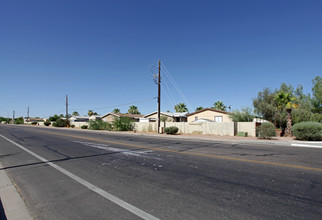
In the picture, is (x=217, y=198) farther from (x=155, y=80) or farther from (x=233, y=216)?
(x=155, y=80)

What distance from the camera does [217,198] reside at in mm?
3816

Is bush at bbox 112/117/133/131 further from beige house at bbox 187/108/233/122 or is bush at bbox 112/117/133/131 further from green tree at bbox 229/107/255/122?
green tree at bbox 229/107/255/122

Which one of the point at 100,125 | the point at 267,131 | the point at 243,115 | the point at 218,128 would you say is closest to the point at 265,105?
the point at 243,115

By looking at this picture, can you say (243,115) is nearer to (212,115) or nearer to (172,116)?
(212,115)

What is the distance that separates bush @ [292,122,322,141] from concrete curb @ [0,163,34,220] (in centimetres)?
1865

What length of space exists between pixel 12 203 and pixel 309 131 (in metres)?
18.9

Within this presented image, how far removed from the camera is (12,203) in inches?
153

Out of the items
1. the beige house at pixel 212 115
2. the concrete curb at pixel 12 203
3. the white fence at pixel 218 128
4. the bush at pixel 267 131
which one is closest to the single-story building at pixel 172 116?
the beige house at pixel 212 115

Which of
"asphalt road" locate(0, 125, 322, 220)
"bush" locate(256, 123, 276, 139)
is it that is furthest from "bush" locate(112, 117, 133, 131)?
"asphalt road" locate(0, 125, 322, 220)

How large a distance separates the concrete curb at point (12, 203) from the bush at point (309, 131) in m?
18.6

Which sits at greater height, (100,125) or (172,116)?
(172,116)

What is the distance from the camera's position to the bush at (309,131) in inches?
592

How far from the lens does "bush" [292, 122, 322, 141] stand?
15.0 meters

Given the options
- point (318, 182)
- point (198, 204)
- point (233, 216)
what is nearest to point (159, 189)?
point (198, 204)
